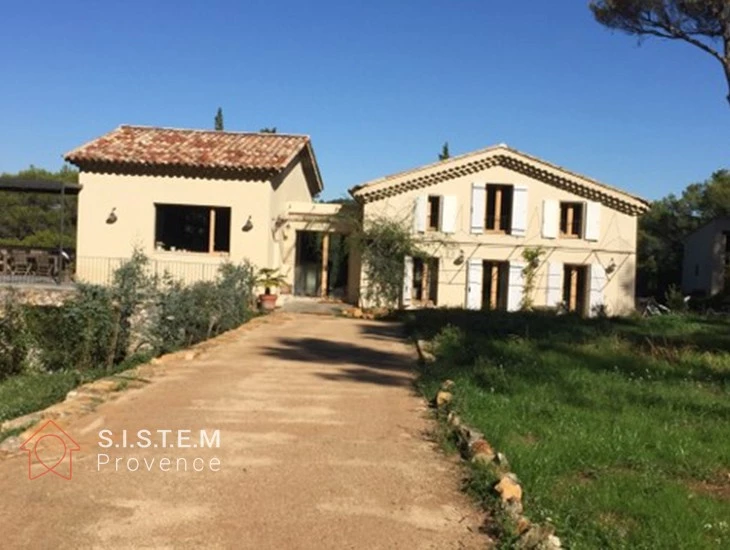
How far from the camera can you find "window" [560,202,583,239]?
23469mm

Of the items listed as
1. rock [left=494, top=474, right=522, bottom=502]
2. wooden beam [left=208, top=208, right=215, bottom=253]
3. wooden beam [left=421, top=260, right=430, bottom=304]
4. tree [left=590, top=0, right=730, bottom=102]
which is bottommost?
rock [left=494, top=474, right=522, bottom=502]

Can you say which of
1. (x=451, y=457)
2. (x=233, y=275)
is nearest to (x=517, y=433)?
(x=451, y=457)

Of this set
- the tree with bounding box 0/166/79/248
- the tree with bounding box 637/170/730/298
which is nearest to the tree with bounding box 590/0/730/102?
the tree with bounding box 637/170/730/298

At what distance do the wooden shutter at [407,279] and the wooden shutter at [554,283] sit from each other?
4.57 metres

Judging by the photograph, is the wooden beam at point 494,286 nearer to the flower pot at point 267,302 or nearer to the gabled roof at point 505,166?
the gabled roof at point 505,166

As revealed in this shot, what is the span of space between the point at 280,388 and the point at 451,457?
3084mm

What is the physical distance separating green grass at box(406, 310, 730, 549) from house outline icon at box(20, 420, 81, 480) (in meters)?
3.19

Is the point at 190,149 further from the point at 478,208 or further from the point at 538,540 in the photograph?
the point at 538,540

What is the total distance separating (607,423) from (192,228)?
18.2 m

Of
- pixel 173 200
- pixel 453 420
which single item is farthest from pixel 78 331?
pixel 173 200

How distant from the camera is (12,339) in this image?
1142 cm

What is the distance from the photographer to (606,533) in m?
3.88

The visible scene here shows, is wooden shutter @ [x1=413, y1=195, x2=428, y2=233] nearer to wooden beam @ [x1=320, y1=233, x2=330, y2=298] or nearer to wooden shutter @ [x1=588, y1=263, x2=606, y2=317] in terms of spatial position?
wooden beam @ [x1=320, y1=233, x2=330, y2=298]

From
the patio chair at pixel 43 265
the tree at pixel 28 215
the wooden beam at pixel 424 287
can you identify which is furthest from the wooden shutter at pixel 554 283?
the tree at pixel 28 215
